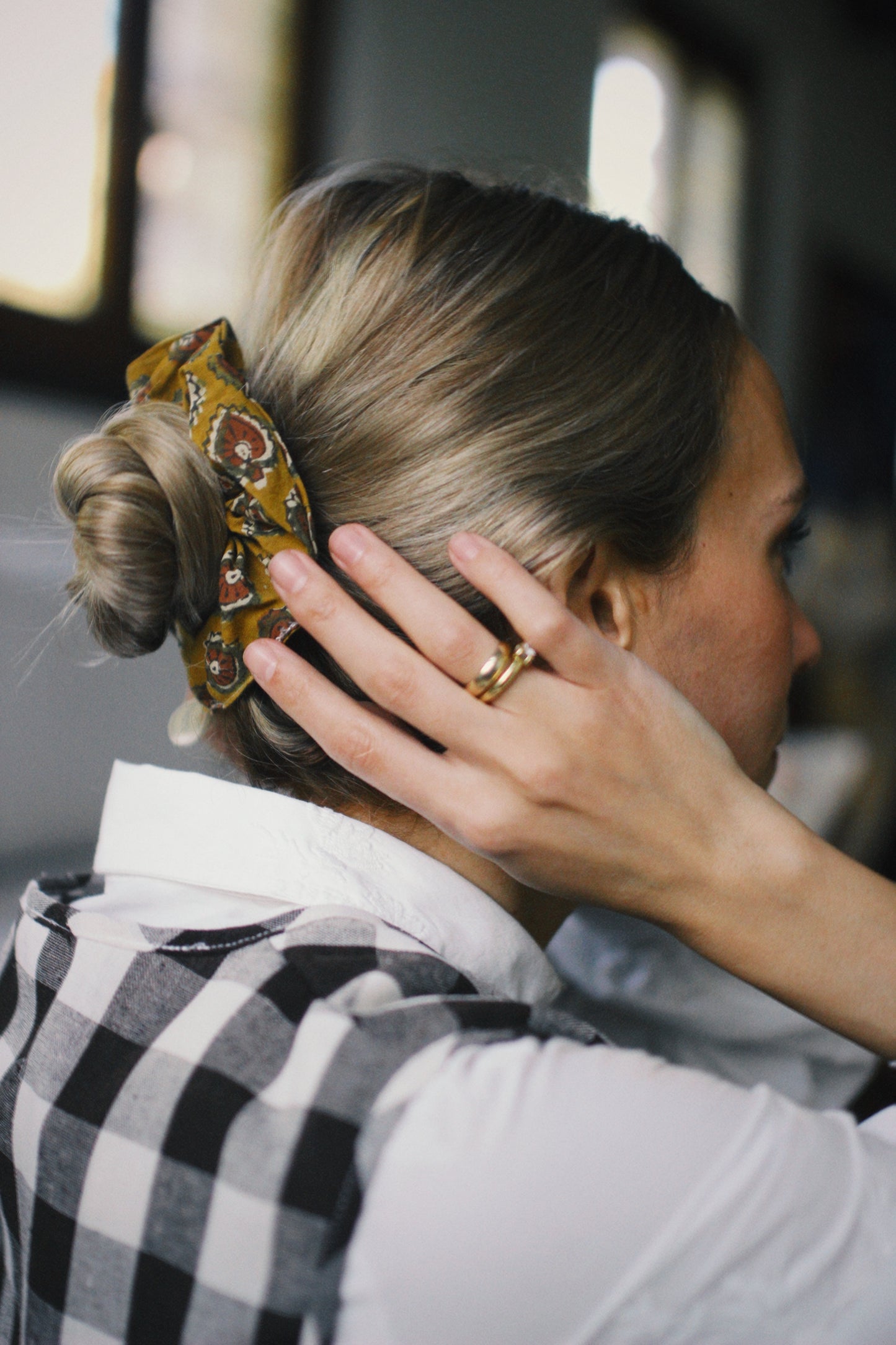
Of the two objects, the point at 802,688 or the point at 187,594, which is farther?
the point at 802,688

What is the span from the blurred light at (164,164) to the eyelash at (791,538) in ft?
4.93

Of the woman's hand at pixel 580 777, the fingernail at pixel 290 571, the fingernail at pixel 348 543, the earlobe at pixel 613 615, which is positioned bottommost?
the woman's hand at pixel 580 777

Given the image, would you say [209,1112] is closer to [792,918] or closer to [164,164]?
[792,918]

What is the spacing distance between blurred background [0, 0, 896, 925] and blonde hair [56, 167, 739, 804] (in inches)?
6.1

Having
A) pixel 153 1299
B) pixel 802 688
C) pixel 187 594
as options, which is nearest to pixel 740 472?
pixel 187 594

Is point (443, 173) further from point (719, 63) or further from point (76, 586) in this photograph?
point (719, 63)

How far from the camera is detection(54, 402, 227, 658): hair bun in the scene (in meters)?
0.65

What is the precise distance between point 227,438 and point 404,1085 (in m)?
0.42

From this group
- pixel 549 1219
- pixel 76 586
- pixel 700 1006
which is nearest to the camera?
pixel 549 1219

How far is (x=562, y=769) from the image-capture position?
0.60 meters

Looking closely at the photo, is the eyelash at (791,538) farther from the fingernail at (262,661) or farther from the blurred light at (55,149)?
the blurred light at (55,149)

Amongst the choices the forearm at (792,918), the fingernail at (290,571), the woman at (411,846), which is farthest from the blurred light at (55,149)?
the forearm at (792,918)

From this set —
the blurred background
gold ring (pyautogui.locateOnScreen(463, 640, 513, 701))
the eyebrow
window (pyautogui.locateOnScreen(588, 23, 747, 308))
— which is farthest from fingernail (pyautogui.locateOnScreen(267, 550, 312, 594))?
window (pyautogui.locateOnScreen(588, 23, 747, 308))

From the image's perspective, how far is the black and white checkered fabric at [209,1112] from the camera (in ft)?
1.53
